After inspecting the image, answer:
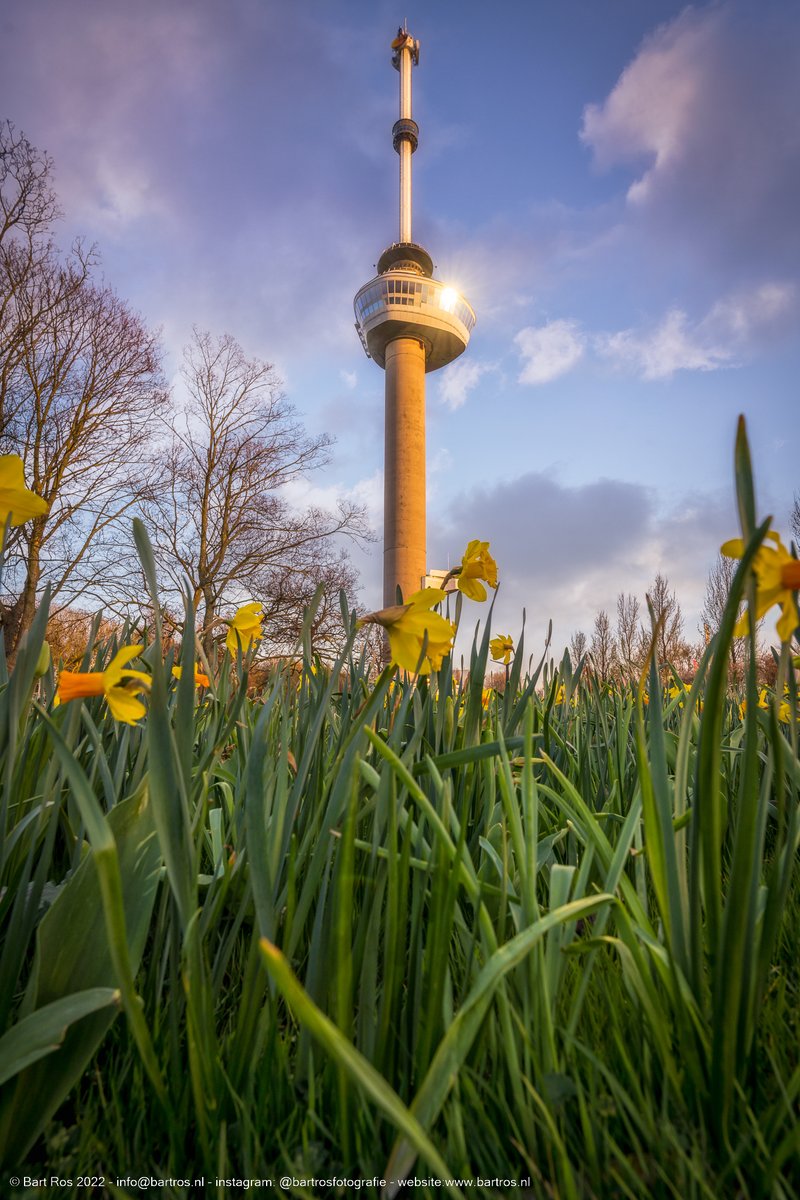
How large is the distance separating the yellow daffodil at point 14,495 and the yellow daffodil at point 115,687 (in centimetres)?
18

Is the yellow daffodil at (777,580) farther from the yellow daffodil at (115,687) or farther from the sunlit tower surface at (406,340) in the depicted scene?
the sunlit tower surface at (406,340)

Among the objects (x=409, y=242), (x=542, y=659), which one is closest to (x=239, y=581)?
(x=542, y=659)

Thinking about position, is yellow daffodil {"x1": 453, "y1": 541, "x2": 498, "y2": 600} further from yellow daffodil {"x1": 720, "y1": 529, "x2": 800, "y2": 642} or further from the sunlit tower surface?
the sunlit tower surface

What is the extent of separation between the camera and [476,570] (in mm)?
1255

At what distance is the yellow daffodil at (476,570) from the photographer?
49.3 inches

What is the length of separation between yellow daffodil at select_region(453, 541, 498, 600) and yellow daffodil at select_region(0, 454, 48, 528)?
0.71 metres

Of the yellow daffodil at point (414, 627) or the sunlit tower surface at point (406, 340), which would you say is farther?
the sunlit tower surface at point (406, 340)

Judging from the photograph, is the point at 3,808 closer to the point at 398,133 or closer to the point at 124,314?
the point at 124,314

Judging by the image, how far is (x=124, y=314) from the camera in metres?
12.4

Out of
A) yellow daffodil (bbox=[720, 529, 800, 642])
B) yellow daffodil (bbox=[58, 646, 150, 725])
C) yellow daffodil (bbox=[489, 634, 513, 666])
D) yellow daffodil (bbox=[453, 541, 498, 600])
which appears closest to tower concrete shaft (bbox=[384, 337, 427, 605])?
yellow daffodil (bbox=[489, 634, 513, 666])

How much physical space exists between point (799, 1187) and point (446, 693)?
0.74 meters

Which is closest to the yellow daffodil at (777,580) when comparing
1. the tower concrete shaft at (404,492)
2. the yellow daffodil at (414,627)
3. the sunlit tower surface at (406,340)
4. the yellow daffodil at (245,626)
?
the yellow daffodil at (414,627)

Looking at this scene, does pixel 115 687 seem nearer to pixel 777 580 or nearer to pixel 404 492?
pixel 777 580

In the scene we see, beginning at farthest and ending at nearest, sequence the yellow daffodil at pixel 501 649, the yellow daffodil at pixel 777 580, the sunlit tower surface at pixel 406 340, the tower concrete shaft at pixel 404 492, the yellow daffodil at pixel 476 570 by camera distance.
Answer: the sunlit tower surface at pixel 406 340 < the tower concrete shaft at pixel 404 492 < the yellow daffodil at pixel 501 649 < the yellow daffodil at pixel 476 570 < the yellow daffodil at pixel 777 580
